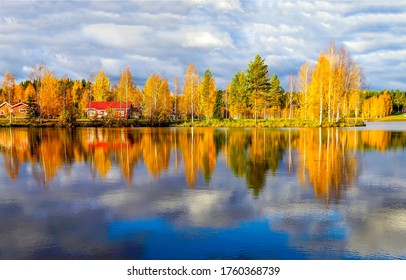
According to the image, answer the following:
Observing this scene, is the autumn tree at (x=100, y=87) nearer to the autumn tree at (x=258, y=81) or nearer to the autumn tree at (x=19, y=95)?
the autumn tree at (x=19, y=95)

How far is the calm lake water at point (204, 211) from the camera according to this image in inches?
313

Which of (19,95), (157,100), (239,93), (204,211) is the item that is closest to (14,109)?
(19,95)

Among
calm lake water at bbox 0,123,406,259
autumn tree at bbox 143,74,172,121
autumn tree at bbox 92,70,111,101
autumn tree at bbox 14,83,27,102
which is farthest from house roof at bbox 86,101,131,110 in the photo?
calm lake water at bbox 0,123,406,259

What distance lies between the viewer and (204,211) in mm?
10617

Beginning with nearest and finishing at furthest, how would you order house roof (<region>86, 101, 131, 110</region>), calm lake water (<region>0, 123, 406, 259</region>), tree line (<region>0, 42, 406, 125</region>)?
calm lake water (<region>0, 123, 406, 259</region>), tree line (<region>0, 42, 406, 125</region>), house roof (<region>86, 101, 131, 110</region>)

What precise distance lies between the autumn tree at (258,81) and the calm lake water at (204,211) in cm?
5917

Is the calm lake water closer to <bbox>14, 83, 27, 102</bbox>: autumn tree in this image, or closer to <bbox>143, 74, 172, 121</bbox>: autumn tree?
<bbox>143, 74, 172, 121</bbox>: autumn tree

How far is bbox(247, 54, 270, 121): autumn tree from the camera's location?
7750cm

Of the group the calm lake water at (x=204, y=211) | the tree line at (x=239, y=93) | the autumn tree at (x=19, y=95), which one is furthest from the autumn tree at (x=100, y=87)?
the calm lake water at (x=204, y=211)

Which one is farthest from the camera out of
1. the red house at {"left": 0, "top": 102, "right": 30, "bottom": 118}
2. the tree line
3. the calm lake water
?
the red house at {"left": 0, "top": 102, "right": 30, "bottom": 118}

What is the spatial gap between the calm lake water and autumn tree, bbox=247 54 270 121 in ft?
194

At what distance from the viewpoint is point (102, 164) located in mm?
20453

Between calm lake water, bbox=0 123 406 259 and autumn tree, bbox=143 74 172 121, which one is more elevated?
autumn tree, bbox=143 74 172 121
